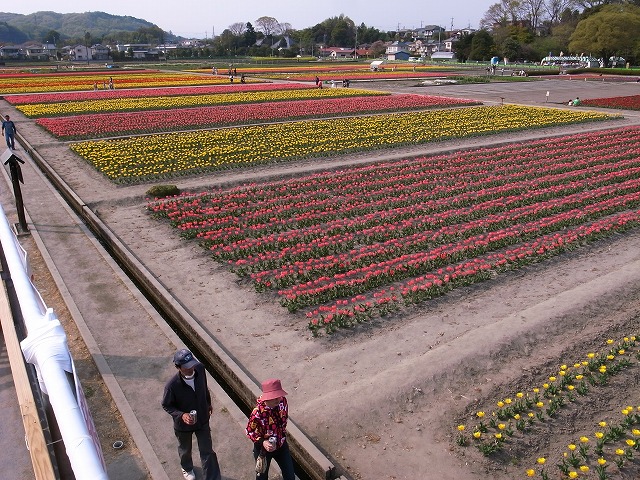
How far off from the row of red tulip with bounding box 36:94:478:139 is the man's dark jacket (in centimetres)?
2654

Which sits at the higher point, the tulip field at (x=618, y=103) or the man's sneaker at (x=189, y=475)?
the tulip field at (x=618, y=103)

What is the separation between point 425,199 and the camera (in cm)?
1770

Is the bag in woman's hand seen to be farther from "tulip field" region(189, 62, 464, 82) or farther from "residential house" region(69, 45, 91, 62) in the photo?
"residential house" region(69, 45, 91, 62)

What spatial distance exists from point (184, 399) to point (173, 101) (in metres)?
40.9

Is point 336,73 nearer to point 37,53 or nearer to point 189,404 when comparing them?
point 189,404

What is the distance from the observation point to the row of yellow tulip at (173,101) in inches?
1495

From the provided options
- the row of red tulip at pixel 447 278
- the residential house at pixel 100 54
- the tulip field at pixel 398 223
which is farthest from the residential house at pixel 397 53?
the row of red tulip at pixel 447 278

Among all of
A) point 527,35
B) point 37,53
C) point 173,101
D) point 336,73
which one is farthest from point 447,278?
point 37,53

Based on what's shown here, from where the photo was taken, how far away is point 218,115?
118ft

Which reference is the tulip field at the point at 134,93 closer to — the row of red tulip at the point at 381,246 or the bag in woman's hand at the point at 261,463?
the row of red tulip at the point at 381,246

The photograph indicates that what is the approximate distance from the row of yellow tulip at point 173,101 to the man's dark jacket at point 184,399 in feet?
117

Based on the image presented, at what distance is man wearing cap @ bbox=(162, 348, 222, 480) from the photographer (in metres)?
5.91

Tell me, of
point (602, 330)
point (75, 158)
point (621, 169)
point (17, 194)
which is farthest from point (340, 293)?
point (75, 158)

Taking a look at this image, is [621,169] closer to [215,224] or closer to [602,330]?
[602,330]
